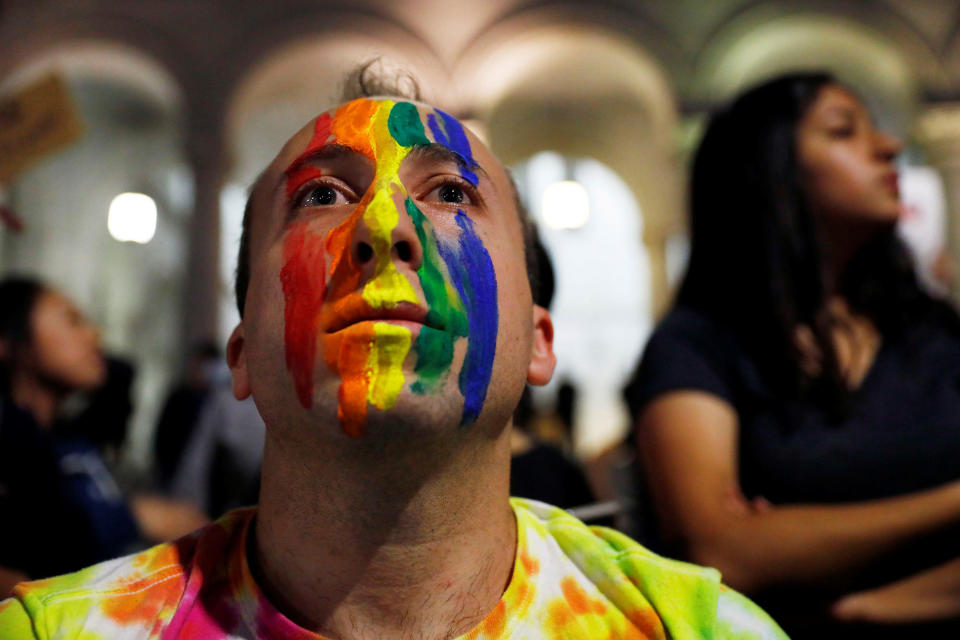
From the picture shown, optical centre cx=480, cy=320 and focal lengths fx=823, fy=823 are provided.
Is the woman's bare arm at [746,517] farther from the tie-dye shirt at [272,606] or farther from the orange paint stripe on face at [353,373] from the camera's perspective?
the orange paint stripe on face at [353,373]

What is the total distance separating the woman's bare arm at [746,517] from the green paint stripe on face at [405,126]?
0.74m

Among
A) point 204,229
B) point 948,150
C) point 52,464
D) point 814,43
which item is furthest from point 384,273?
point 814,43

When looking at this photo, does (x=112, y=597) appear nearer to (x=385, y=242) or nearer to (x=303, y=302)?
(x=303, y=302)

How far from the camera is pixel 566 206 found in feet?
31.2

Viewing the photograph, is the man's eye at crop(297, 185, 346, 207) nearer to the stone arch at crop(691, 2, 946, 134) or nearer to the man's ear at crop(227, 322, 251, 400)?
A: the man's ear at crop(227, 322, 251, 400)

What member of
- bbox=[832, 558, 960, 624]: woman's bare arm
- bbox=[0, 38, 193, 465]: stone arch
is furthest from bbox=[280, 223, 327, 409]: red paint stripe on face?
bbox=[0, 38, 193, 465]: stone arch

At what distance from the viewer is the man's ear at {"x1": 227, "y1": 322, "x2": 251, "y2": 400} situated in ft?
3.71

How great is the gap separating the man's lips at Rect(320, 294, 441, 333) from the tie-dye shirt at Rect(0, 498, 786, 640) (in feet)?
1.13

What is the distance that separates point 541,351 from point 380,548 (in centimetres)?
39

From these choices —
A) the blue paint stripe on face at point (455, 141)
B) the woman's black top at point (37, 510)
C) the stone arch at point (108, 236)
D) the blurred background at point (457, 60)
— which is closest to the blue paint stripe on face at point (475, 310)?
the blue paint stripe on face at point (455, 141)

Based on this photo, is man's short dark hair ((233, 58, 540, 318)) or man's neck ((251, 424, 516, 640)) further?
man's short dark hair ((233, 58, 540, 318))

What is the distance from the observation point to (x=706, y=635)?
38.0 inches

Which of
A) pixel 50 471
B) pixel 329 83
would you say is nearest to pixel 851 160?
pixel 329 83

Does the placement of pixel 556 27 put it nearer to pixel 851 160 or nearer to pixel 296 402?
pixel 851 160
